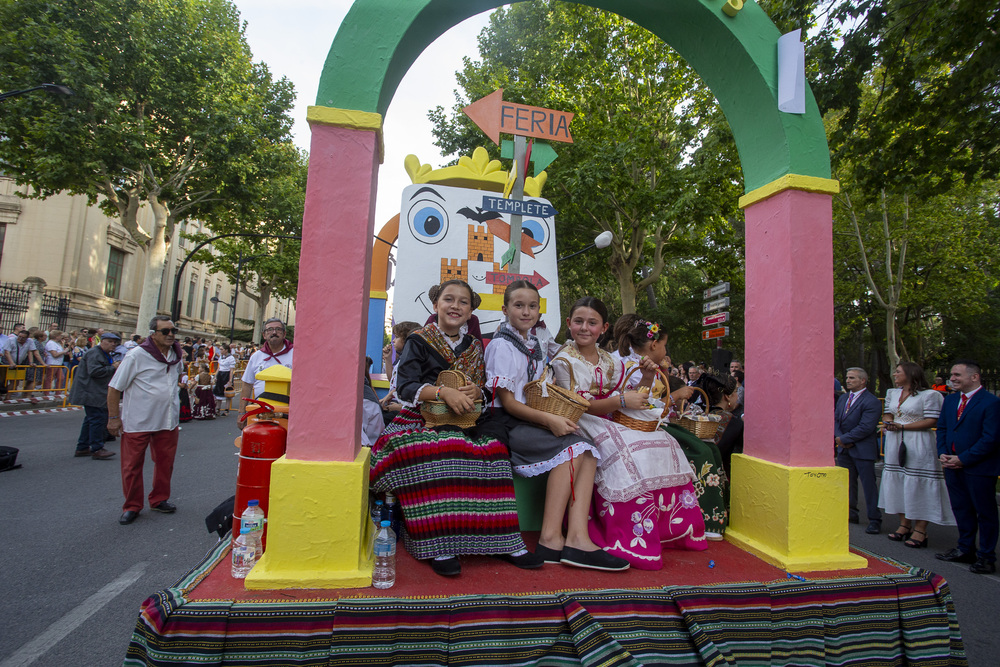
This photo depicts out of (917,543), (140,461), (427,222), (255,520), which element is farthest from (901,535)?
(140,461)

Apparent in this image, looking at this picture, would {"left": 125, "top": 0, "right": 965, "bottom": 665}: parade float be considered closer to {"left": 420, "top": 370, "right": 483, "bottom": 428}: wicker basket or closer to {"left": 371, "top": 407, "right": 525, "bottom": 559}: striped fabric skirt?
{"left": 371, "top": 407, "right": 525, "bottom": 559}: striped fabric skirt

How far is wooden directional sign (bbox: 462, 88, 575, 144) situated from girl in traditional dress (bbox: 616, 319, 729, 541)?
6.86 feet

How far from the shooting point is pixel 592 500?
3188 mm

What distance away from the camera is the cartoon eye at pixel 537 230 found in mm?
6633

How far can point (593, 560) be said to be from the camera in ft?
8.98

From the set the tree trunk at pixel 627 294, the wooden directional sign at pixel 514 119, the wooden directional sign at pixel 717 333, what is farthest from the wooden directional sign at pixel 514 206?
the tree trunk at pixel 627 294

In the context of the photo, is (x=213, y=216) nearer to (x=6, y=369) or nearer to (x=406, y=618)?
(x=6, y=369)

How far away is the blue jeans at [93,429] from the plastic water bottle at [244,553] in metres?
6.82

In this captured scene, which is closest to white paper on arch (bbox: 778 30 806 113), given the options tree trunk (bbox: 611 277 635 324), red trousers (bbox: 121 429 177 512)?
red trousers (bbox: 121 429 177 512)

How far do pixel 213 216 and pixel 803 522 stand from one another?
803 inches

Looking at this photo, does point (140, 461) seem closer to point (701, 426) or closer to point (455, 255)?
point (455, 255)

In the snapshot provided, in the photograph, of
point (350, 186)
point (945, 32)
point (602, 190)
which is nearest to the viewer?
point (350, 186)

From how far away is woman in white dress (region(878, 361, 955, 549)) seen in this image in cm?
552

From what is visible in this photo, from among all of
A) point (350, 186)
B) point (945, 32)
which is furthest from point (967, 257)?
point (350, 186)
